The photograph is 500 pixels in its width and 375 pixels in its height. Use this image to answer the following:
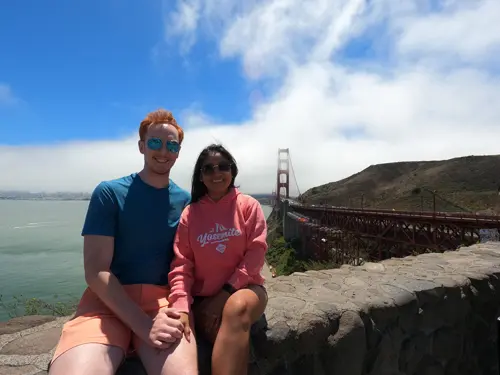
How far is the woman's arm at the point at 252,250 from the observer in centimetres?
173

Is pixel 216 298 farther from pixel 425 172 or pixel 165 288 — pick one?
pixel 425 172

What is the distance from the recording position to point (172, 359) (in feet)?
4.69

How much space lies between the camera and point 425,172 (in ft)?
220

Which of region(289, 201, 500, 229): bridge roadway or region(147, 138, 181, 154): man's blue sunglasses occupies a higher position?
region(147, 138, 181, 154): man's blue sunglasses

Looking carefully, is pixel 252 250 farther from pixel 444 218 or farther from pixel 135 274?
pixel 444 218

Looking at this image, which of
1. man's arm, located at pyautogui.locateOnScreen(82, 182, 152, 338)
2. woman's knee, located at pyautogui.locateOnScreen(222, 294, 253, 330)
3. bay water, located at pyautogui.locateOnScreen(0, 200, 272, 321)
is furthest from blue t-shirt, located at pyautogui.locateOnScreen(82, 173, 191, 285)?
bay water, located at pyautogui.locateOnScreen(0, 200, 272, 321)

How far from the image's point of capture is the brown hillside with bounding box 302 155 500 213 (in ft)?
140

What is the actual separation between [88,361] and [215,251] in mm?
682

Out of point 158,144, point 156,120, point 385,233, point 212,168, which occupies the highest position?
point 156,120

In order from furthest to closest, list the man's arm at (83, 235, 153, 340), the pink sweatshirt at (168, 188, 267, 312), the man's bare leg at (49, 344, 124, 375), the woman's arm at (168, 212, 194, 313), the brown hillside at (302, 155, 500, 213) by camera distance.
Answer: the brown hillside at (302, 155, 500, 213) < the pink sweatshirt at (168, 188, 267, 312) < the woman's arm at (168, 212, 194, 313) < the man's arm at (83, 235, 153, 340) < the man's bare leg at (49, 344, 124, 375)

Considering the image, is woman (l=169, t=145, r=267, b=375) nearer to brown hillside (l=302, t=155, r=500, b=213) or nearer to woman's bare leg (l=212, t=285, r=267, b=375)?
woman's bare leg (l=212, t=285, r=267, b=375)

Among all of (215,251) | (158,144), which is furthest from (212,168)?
(215,251)

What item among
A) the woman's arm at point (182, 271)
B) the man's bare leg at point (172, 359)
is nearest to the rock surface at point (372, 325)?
the man's bare leg at point (172, 359)

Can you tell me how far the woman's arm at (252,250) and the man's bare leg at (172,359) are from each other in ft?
1.17
